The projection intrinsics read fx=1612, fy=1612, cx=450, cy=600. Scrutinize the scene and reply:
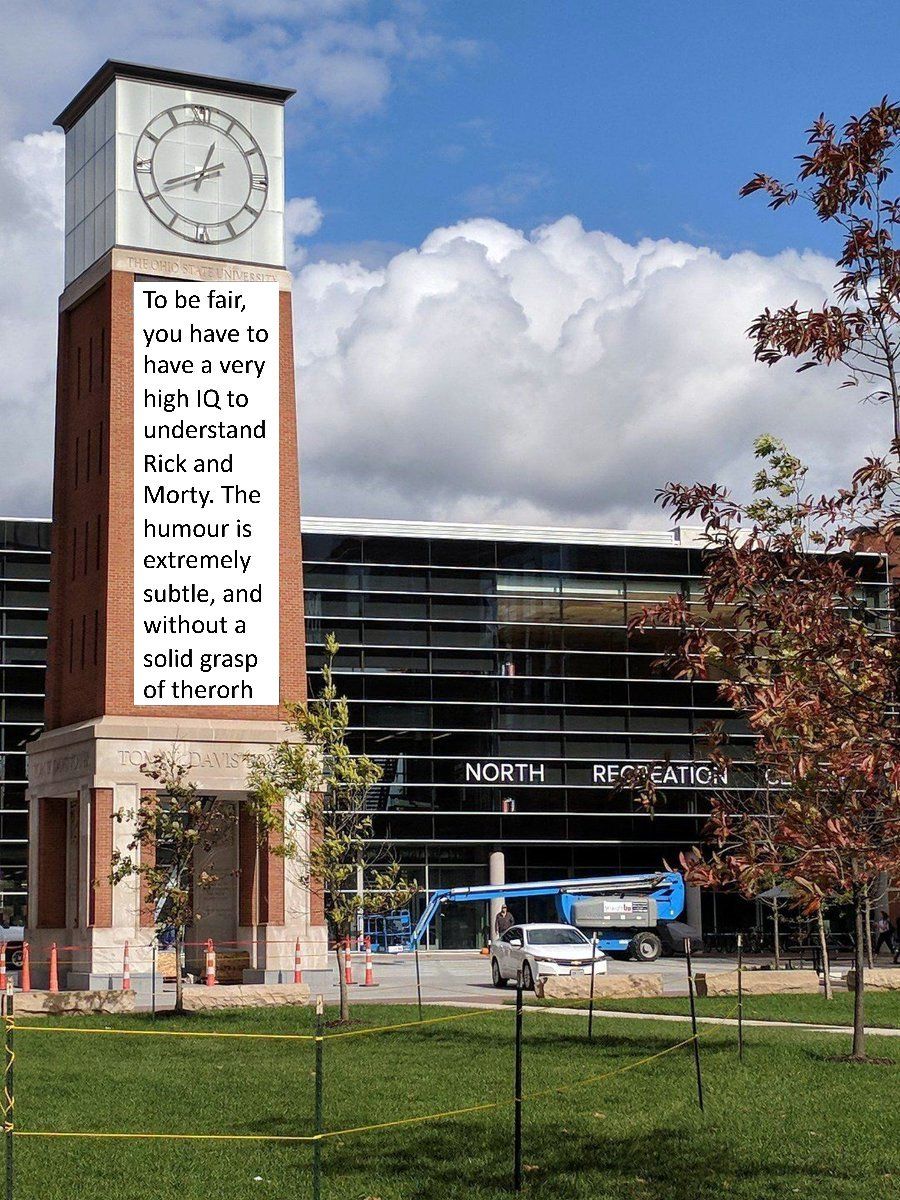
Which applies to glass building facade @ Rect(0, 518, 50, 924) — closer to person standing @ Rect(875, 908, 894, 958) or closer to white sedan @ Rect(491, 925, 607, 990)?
white sedan @ Rect(491, 925, 607, 990)

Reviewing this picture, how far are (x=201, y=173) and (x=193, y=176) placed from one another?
0.81 feet

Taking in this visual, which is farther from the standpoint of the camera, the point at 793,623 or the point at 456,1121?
the point at 456,1121

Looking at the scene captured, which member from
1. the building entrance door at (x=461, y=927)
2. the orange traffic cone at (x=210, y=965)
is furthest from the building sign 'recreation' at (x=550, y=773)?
the orange traffic cone at (x=210, y=965)

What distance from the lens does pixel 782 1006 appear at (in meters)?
30.5

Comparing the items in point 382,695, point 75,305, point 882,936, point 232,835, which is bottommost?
point 882,936

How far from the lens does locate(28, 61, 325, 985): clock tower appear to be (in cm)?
4200

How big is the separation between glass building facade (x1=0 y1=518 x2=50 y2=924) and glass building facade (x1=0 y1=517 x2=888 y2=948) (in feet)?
0.27

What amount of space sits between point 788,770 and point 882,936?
53.8 meters

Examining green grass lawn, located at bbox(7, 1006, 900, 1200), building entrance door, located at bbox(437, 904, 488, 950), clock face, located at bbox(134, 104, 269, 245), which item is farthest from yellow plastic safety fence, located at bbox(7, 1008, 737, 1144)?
building entrance door, located at bbox(437, 904, 488, 950)

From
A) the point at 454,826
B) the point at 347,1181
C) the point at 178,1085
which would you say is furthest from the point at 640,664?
the point at 347,1181

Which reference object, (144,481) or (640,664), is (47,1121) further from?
(640,664)

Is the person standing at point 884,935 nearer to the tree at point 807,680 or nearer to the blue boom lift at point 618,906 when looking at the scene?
the blue boom lift at point 618,906

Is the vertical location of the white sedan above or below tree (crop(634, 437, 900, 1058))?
below

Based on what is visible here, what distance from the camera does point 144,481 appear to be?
132ft
